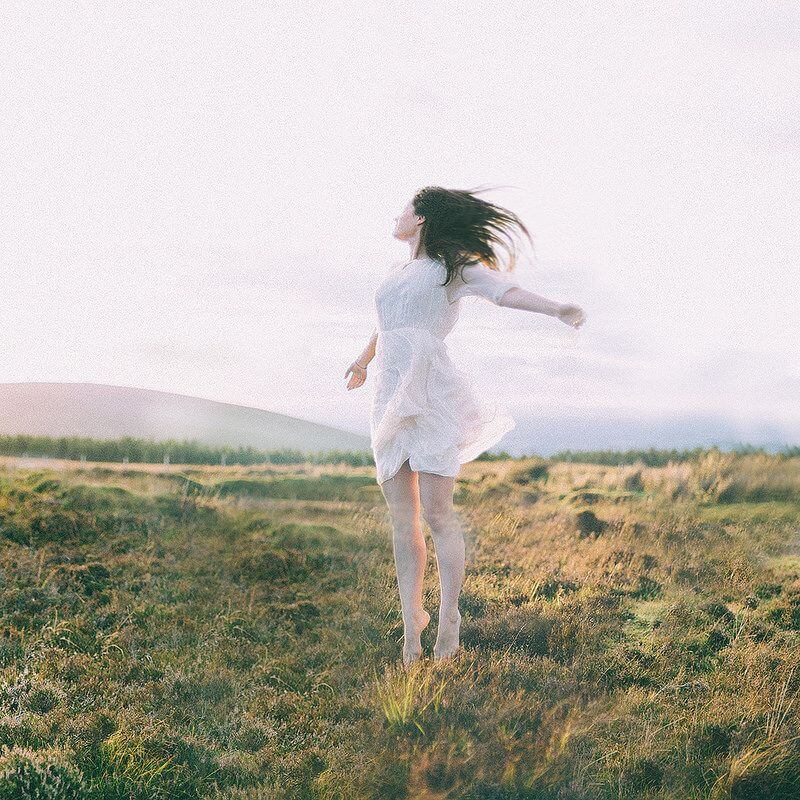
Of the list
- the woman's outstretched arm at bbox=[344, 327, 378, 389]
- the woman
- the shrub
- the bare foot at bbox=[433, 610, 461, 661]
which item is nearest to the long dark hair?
the woman

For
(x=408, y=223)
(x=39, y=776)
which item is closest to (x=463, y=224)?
(x=408, y=223)

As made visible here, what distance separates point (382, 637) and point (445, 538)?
124cm

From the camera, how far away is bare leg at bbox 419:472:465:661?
4590mm

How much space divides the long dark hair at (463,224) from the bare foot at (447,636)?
192 cm

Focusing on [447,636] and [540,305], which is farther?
[447,636]

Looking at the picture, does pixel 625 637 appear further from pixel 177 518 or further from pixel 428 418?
pixel 177 518

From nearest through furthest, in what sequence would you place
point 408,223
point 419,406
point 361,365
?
1. point 419,406
2. point 408,223
3. point 361,365

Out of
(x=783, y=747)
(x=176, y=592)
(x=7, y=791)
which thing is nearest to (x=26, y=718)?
(x=7, y=791)

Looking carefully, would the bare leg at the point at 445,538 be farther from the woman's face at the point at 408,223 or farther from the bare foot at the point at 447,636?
the woman's face at the point at 408,223

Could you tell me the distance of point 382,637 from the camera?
18.1 ft

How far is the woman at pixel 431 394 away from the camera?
458 cm

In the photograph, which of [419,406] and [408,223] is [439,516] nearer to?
[419,406]

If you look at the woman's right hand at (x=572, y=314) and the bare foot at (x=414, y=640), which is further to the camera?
the bare foot at (x=414, y=640)

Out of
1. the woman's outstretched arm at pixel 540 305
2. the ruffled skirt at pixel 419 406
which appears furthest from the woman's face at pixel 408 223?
the woman's outstretched arm at pixel 540 305
